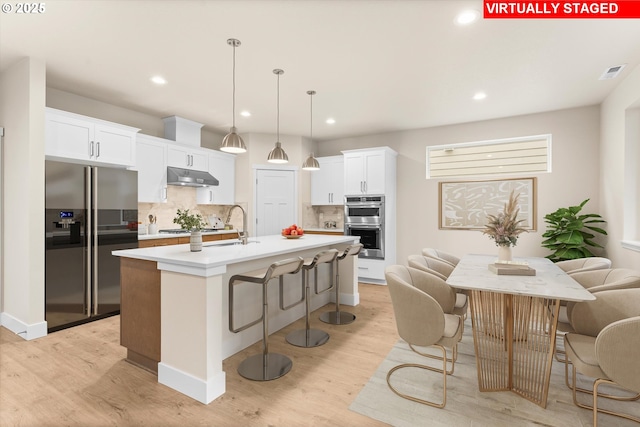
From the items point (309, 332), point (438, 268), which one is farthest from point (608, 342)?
point (309, 332)

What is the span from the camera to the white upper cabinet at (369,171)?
5.53 m

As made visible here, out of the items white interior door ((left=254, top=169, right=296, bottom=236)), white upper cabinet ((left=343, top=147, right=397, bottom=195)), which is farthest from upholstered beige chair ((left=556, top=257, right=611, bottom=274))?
white interior door ((left=254, top=169, right=296, bottom=236))

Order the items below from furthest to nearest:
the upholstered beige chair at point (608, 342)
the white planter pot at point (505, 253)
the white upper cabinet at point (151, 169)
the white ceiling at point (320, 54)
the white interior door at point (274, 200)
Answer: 1. the white interior door at point (274, 200)
2. the white upper cabinet at point (151, 169)
3. the white planter pot at point (505, 253)
4. the white ceiling at point (320, 54)
5. the upholstered beige chair at point (608, 342)

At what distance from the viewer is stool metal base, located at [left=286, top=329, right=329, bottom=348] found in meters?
3.01

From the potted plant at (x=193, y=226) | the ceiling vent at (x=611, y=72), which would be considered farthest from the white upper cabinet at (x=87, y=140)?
the ceiling vent at (x=611, y=72)

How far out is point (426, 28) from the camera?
2.62 meters

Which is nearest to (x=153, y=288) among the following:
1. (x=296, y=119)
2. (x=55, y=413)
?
(x=55, y=413)

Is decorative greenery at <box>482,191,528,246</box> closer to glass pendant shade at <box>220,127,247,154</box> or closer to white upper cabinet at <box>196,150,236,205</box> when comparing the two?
glass pendant shade at <box>220,127,247,154</box>

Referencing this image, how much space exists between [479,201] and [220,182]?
4.60m

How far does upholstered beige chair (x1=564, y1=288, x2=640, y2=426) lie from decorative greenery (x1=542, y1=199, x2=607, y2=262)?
2.31m

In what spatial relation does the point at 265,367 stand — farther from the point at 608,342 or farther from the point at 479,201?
the point at 479,201

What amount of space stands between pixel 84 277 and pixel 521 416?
14.0 ft

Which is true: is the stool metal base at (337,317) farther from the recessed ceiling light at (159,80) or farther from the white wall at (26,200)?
the recessed ceiling light at (159,80)

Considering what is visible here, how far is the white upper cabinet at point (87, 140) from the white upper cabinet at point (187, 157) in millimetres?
697
